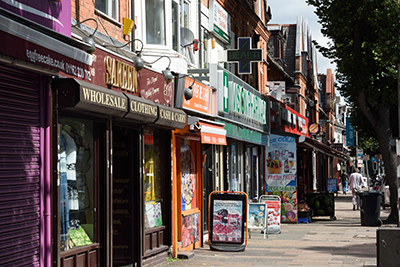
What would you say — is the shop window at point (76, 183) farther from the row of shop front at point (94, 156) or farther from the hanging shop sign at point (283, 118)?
the hanging shop sign at point (283, 118)

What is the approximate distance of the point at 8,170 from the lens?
6.73m

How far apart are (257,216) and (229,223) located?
8.75 feet

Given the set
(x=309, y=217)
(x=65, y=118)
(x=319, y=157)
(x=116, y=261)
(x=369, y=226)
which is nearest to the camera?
(x=65, y=118)

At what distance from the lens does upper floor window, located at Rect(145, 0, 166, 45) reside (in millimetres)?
12485

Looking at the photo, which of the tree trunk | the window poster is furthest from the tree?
the window poster

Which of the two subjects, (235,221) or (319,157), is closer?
(235,221)

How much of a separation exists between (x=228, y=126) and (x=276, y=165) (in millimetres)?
5095

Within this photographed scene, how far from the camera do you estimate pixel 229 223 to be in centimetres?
1380

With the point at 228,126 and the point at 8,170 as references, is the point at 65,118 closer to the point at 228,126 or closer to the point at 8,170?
the point at 8,170

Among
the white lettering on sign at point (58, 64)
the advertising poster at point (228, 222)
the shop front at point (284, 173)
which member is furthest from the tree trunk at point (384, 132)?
the white lettering on sign at point (58, 64)

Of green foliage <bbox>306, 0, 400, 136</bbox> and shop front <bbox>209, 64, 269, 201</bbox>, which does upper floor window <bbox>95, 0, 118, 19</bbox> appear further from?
green foliage <bbox>306, 0, 400, 136</bbox>

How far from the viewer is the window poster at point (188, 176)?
13.9m

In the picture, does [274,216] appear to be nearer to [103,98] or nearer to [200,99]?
[200,99]

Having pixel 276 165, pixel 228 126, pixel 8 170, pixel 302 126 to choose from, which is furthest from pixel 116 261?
pixel 302 126
